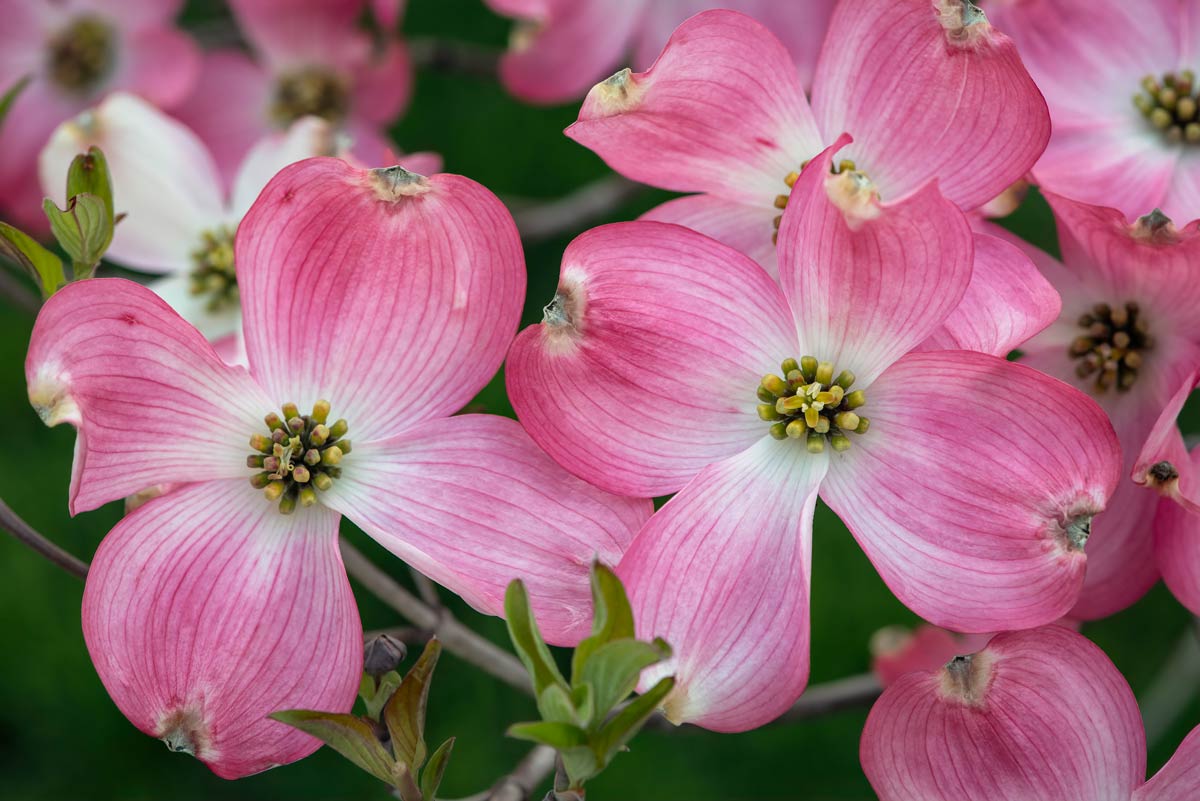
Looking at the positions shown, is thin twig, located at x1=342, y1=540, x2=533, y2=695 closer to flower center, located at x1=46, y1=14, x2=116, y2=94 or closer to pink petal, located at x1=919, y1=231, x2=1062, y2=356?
pink petal, located at x1=919, y1=231, x2=1062, y2=356

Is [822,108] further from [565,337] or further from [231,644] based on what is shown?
[231,644]

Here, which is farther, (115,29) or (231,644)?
(115,29)

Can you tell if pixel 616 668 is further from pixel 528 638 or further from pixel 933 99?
pixel 933 99

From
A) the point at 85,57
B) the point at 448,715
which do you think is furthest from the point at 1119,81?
the point at 448,715

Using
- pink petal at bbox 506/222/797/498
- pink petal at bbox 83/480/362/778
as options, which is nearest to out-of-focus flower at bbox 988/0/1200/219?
pink petal at bbox 506/222/797/498

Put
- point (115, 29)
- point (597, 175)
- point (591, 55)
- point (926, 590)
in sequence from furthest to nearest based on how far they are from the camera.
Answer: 1. point (597, 175)
2. point (115, 29)
3. point (591, 55)
4. point (926, 590)

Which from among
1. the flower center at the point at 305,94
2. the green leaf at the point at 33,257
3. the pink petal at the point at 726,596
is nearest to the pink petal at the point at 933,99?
the pink petal at the point at 726,596

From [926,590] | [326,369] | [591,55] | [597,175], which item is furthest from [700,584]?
[597,175]
